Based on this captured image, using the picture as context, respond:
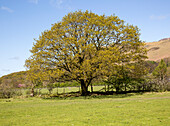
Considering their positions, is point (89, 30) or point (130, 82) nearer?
point (89, 30)

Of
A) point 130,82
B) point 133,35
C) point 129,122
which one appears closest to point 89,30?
point 133,35

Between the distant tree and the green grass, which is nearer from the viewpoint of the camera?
the green grass

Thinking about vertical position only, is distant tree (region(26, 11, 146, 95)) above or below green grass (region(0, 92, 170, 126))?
above

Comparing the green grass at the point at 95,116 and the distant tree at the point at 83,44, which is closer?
the green grass at the point at 95,116

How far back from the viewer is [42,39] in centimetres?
2845

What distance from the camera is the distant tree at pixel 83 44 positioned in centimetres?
2684

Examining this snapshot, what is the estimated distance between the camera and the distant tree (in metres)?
26.8

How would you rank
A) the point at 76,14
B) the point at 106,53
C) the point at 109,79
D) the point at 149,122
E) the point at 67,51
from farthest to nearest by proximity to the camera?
the point at 109,79 → the point at 76,14 → the point at 67,51 → the point at 106,53 → the point at 149,122

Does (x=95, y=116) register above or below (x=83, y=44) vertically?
below

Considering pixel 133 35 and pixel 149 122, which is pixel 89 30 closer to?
pixel 133 35

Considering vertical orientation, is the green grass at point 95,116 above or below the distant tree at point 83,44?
below

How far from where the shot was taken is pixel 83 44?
2806 centimetres

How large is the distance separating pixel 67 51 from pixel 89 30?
457 cm

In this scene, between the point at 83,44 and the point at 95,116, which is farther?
the point at 83,44
